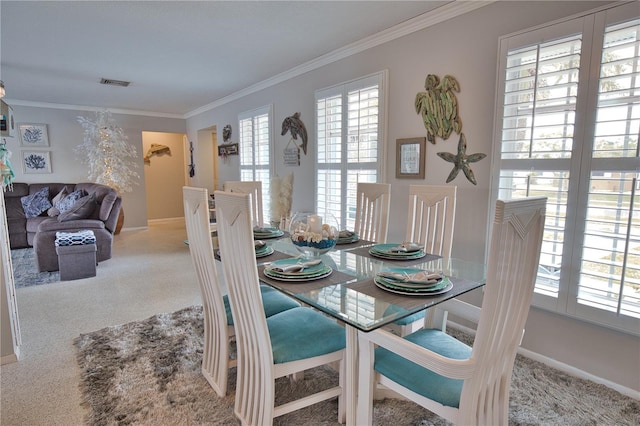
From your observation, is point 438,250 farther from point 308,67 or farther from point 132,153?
point 132,153

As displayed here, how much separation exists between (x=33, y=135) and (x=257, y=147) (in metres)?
4.28

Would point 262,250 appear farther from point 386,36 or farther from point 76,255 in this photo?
point 76,255

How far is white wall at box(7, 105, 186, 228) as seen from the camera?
6008 mm

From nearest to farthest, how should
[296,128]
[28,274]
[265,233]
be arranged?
[265,233], [28,274], [296,128]

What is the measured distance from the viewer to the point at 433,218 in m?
2.32

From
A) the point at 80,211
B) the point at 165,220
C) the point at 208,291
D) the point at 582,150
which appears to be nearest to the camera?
the point at 208,291

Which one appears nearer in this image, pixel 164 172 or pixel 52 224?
→ pixel 52 224

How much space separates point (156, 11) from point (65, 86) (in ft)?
11.1

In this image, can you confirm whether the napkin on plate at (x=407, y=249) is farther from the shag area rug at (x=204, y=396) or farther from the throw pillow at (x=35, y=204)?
the throw pillow at (x=35, y=204)

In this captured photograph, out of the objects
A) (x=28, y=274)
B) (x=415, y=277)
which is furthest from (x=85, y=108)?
(x=415, y=277)

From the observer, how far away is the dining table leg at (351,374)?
1517 mm

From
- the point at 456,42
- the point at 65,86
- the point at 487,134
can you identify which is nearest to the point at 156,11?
the point at 456,42

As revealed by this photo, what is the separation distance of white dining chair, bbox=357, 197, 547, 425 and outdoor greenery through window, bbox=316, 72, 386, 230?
85.0 inches

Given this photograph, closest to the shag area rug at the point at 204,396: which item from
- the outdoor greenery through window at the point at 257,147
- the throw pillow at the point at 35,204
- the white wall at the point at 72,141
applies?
the outdoor greenery through window at the point at 257,147
